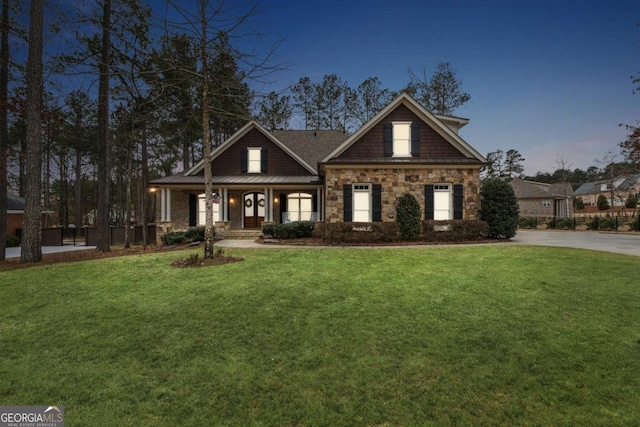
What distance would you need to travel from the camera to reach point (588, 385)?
3096mm

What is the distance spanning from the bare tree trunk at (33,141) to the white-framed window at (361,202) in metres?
12.6

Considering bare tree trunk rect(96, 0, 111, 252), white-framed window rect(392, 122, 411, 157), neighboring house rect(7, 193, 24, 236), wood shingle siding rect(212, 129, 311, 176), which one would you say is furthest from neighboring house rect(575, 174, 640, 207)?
neighboring house rect(7, 193, 24, 236)

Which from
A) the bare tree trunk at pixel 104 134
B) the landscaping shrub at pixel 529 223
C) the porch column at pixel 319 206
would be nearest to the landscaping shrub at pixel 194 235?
the bare tree trunk at pixel 104 134

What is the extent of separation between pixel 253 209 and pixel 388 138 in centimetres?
996

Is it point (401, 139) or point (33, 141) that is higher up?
point (401, 139)

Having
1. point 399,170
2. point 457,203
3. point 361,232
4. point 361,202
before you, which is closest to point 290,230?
point 361,232

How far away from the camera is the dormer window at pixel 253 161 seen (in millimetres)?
19938

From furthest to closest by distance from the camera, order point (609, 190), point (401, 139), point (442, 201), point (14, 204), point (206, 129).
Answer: point (609, 190), point (14, 204), point (401, 139), point (442, 201), point (206, 129)

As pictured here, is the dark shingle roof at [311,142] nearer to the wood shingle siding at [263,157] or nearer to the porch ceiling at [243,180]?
the wood shingle siding at [263,157]

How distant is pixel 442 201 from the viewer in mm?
15469

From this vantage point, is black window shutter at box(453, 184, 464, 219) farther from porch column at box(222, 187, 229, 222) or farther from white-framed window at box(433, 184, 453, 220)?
porch column at box(222, 187, 229, 222)

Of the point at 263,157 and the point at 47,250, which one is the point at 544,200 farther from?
the point at 47,250

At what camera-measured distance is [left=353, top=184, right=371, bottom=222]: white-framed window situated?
1539 cm

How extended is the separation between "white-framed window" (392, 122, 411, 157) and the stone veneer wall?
3.75ft
